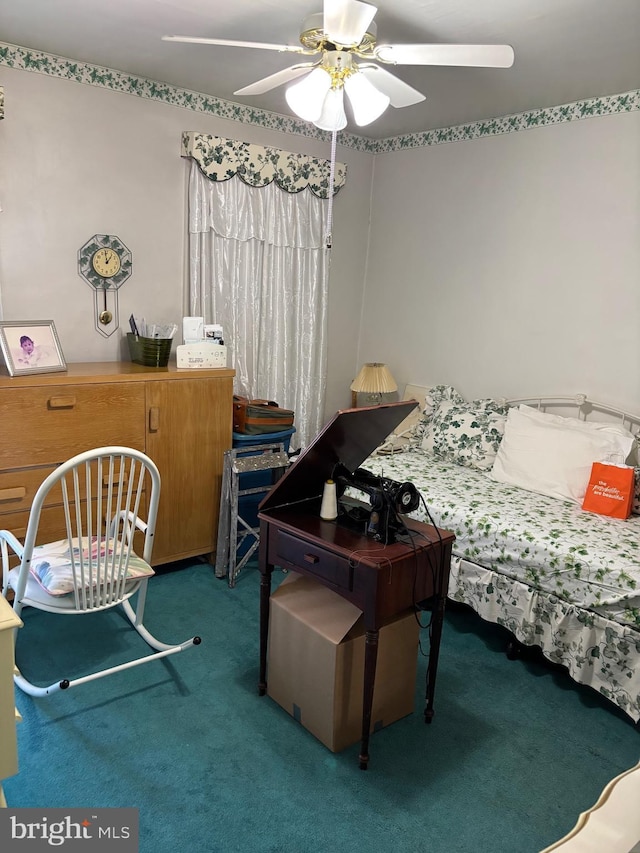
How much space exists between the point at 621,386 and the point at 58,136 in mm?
3131

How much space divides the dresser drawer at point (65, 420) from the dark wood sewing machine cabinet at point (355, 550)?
1.07 m

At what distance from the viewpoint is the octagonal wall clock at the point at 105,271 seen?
3307mm

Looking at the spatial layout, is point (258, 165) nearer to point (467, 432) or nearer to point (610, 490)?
point (467, 432)

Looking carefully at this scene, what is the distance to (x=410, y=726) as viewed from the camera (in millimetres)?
2318

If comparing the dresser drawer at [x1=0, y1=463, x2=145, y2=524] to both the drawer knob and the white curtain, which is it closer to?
the drawer knob

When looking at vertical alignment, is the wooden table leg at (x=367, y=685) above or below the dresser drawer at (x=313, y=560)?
below

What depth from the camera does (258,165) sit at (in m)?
3.77

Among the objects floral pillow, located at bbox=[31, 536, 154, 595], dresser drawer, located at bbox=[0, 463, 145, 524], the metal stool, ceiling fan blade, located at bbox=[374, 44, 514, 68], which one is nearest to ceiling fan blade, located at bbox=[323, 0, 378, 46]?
ceiling fan blade, located at bbox=[374, 44, 514, 68]

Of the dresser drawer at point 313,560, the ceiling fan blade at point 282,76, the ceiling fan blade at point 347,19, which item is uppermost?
the ceiling fan blade at point 347,19

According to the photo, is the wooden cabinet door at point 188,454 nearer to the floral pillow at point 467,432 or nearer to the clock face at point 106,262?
the clock face at point 106,262

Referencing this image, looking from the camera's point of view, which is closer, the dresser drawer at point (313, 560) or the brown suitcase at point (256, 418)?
the dresser drawer at point (313, 560)

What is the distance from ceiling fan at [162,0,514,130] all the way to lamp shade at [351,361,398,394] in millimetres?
1859

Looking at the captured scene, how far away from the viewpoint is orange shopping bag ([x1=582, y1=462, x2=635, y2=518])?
2.92m

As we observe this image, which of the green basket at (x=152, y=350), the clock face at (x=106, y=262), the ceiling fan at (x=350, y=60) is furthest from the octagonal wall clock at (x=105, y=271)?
the ceiling fan at (x=350, y=60)
